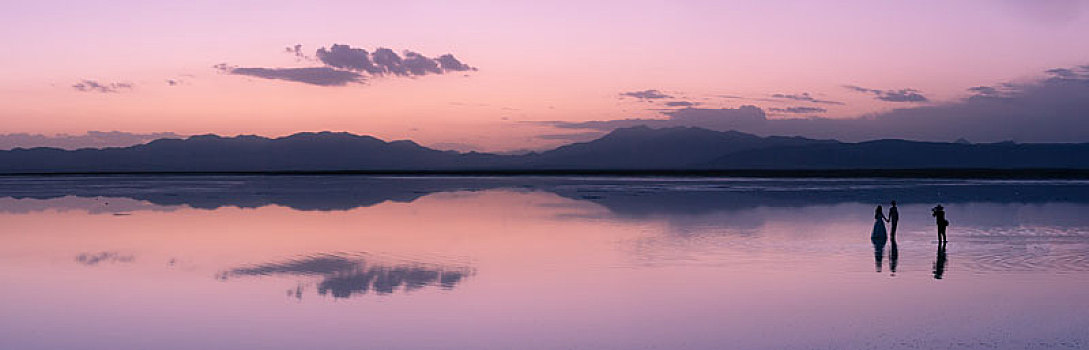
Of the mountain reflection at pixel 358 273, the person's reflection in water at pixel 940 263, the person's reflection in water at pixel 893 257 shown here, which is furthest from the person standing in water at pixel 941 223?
the mountain reflection at pixel 358 273

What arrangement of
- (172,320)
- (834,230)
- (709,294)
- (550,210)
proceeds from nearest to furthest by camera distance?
(172,320)
(709,294)
(834,230)
(550,210)

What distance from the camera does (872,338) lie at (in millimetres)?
9938

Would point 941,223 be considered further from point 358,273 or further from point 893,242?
point 358,273

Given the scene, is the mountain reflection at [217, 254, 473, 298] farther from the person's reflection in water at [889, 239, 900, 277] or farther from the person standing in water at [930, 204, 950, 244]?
Result: the person standing in water at [930, 204, 950, 244]

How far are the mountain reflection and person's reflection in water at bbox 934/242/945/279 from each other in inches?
304

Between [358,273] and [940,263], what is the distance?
1035 centimetres

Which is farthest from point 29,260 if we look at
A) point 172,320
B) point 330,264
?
point 172,320

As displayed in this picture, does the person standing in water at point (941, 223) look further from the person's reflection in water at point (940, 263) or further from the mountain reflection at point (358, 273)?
the mountain reflection at point (358, 273)

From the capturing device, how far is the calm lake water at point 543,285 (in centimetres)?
1023

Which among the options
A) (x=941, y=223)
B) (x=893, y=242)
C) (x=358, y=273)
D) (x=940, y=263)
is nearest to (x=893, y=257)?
(x=940, y=263)

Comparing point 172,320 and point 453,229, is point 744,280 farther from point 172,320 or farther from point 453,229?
point 453,229

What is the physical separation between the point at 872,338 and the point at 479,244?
11908 mm

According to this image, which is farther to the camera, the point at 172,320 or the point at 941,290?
the point at 941,290

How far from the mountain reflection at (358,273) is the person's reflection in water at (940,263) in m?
7.71
